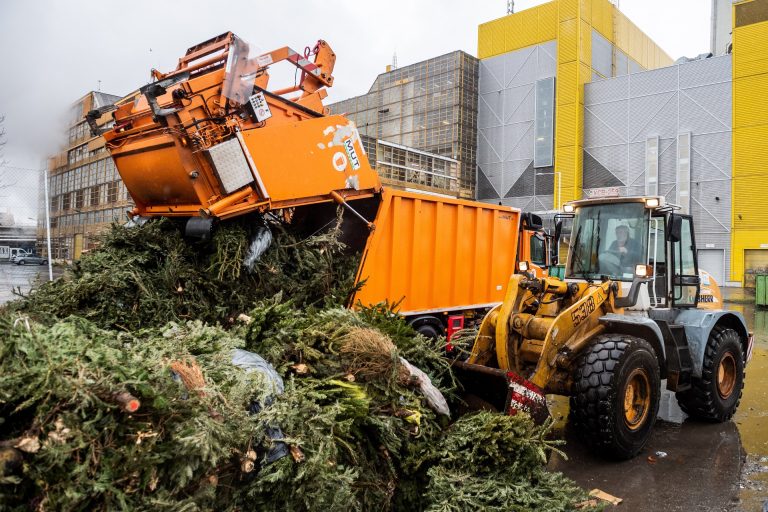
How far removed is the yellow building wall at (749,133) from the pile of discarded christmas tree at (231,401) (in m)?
28.2

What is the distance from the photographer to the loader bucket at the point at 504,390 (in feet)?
13.1

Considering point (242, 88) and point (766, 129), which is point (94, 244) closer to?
point (242, 88)

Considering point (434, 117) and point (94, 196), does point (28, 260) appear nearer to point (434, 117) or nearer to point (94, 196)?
point (94, 196)

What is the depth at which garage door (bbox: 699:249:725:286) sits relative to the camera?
27.3 metres

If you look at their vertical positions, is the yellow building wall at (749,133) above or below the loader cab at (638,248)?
above

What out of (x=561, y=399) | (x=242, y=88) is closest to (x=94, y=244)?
(x=242, y=88)

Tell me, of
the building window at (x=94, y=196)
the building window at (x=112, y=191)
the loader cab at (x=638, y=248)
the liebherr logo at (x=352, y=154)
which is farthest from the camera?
the building window at (x=94, y=196)

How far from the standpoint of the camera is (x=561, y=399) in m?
6.54

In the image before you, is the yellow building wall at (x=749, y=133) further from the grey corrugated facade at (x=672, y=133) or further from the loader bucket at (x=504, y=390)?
the loader bucket at (x=504, y=390)

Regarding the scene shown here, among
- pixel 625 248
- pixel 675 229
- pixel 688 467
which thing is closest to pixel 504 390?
pixel 688 467

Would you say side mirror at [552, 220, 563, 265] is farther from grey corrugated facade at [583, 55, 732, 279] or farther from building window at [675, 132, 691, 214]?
building window at [675, 132, 691, 214]

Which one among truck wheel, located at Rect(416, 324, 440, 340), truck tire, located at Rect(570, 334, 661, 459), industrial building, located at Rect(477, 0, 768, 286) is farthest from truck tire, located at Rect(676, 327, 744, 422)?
industrial building, located at Rect(477, 0, 768, 286)

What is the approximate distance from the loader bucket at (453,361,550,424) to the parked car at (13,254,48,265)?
695 cm

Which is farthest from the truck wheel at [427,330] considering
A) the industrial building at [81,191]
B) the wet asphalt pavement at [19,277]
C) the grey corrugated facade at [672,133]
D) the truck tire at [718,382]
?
the grey corrugated facade at [672,133]
